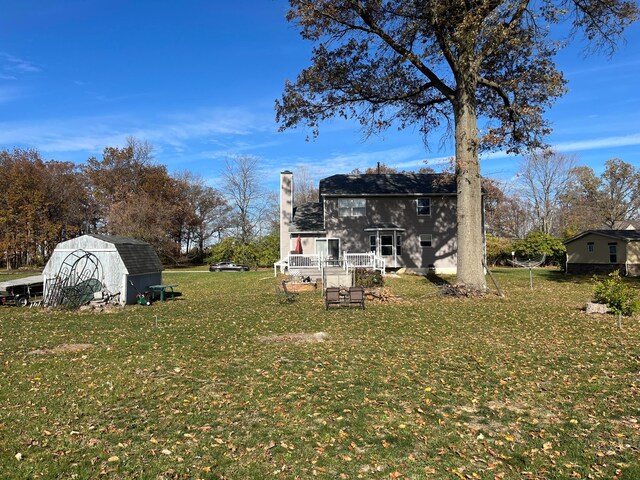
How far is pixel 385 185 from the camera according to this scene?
→ 3069 centimetres

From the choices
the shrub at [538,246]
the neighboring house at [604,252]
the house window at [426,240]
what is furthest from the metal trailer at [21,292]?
the shrub at [538,246]

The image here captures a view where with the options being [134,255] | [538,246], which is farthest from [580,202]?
[134,255]

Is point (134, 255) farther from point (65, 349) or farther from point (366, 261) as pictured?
point (366, 261)

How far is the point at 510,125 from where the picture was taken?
64.1 feet

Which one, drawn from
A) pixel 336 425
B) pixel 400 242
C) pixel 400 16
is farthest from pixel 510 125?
pixel 336 425

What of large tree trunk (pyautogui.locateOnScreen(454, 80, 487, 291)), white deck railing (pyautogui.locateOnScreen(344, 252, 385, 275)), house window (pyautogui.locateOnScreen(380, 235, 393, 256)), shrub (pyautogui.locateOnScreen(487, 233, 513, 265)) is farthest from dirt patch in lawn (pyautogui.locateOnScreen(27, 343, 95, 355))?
shrub (pyautogui.locateOnScreen(487, 233, 513, 265))

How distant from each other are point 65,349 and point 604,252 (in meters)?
31.9

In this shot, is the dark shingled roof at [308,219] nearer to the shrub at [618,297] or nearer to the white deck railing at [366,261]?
the white deck railing at [366,261]

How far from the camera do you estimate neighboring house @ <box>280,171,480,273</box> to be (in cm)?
2931

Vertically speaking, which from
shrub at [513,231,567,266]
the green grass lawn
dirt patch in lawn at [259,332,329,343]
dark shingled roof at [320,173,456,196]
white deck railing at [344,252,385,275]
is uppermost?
dark shingled roof at [320,173,456,196]

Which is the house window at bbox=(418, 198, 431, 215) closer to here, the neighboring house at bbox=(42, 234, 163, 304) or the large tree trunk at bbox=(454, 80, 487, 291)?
the large tree trunk at bbox=(454, 80, 487, 291)

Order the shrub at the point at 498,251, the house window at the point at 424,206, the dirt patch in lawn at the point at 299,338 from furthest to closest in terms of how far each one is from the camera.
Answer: the shrub at the point at 498,251 < the house window at the point at 424,206 < the dirt patch in lawn at the point at 299,338

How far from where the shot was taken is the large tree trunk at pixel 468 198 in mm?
17703

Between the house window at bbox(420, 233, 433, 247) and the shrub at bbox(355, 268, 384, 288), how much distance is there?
8.32 m
